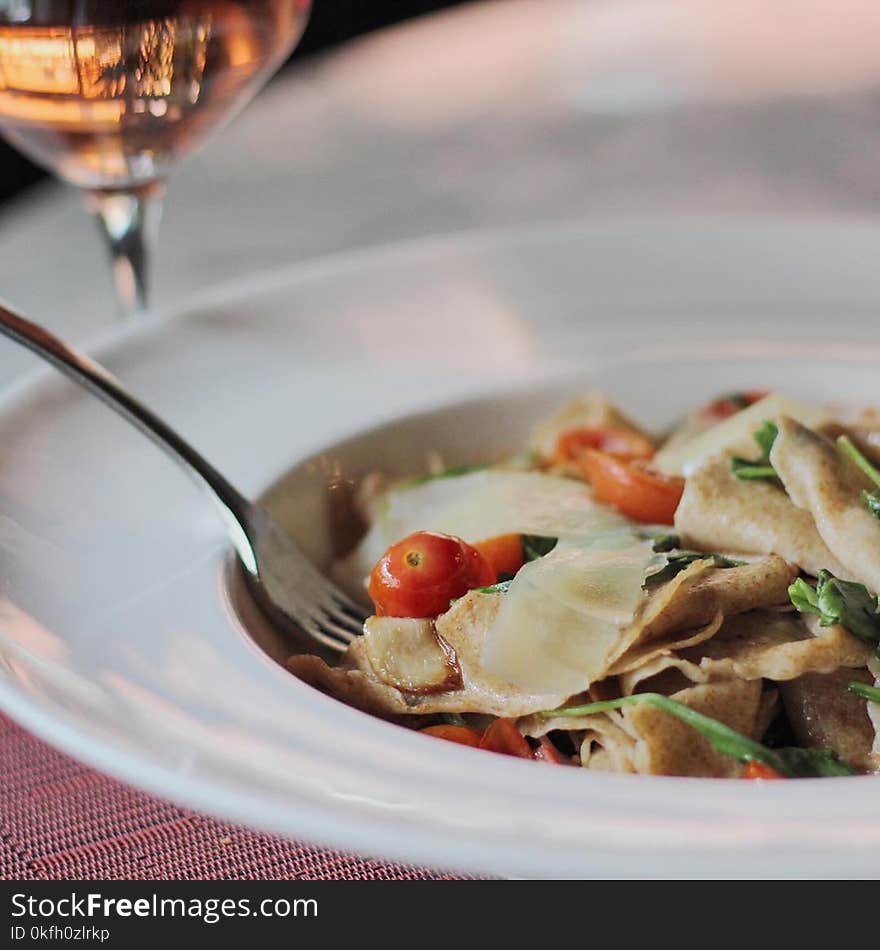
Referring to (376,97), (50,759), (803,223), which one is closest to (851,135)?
(376,97)

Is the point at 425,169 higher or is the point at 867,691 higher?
the point at 867,691

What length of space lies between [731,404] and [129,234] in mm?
1464

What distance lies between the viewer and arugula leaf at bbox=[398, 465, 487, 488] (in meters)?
2.90

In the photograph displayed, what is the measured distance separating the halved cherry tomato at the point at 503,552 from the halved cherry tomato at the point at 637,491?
0.27 m

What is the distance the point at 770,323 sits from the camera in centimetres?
337

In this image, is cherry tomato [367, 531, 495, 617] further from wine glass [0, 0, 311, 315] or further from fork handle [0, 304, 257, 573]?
wine glass [0, 0, 311, 315]

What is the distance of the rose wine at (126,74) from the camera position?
248 centimetres

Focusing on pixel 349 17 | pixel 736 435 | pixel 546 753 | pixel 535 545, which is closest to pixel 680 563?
pixel 535 545

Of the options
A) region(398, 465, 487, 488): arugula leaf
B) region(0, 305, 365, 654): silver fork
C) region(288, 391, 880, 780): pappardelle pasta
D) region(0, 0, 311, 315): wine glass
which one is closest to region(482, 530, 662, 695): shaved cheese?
region(288, 391, 880, 780): pappardelle pasta

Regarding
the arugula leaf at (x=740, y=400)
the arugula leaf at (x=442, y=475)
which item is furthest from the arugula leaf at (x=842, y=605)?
the arugula leaf at (x=740, y=400)

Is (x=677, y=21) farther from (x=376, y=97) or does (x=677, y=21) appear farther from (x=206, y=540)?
(x=206, y=540)

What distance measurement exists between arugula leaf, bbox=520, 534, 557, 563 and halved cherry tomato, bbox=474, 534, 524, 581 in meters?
0.02

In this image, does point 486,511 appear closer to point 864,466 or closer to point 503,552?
point 503,552

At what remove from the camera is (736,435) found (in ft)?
9.01
